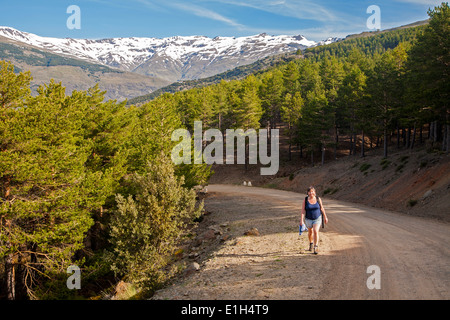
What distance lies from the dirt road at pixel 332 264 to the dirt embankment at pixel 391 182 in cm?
410

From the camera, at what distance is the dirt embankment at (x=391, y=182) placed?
2131cm

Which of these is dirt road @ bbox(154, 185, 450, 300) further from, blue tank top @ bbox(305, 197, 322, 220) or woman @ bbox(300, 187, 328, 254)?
blue tank top @ bbox(305, 197, 322, 220)

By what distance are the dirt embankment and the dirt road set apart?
13.4 ft

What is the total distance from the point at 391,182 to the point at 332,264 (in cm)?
2142

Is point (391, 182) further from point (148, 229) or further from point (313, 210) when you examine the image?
point (148, 229)

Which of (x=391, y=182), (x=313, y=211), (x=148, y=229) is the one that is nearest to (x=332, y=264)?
(x=313, y=211)

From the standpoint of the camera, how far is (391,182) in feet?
91.1

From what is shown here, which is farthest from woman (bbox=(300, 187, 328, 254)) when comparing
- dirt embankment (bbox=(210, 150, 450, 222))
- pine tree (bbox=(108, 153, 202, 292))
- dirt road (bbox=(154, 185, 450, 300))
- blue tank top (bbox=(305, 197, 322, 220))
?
dirt embankment (bbox=(210, 150, 450, 222))

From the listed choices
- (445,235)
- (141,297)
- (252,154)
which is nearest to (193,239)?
(141,297)

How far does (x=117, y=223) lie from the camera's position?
535 inches

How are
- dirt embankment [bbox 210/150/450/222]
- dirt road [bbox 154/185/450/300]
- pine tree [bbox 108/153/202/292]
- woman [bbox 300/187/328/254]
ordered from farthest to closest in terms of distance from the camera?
dirt embankment [bbox 210/150/450/222] < pine tree [bbox 108/153/202/292] < woman [bbox 300/187/328/254] < dirt road [bbox 154/185/450/300]

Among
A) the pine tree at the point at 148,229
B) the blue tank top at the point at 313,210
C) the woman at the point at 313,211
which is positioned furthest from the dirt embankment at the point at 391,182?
the pine tree at the point at 148,229

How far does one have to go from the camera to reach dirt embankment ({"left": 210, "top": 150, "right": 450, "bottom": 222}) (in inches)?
839
